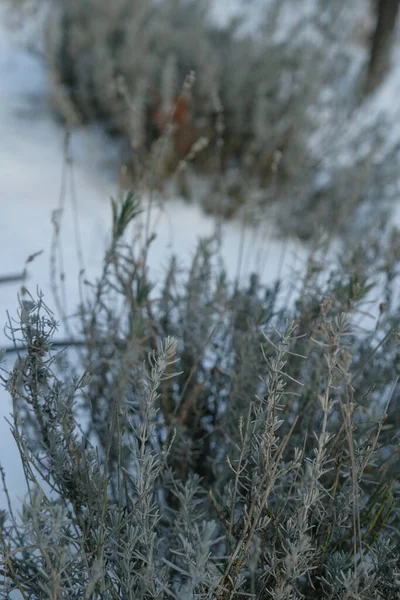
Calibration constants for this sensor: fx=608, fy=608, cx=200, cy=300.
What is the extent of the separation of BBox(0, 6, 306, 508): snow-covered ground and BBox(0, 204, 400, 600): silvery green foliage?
1.08 ft

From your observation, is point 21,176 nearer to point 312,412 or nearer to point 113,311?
point 113,311

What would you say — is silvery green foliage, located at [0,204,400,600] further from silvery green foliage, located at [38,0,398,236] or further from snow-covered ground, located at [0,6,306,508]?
silvery green foliage, located at [38,0,398,236]

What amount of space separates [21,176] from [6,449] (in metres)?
2.05

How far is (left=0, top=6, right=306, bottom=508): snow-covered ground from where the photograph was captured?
2.28 meters

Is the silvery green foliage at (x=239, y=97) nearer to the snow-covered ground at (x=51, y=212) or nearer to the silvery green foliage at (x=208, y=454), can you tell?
the snow-covered ground at (x=51, y=212)

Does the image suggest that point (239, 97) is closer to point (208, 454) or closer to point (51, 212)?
point (51, 212)

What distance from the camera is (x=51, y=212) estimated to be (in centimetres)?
280

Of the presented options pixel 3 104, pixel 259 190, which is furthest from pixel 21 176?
pixel 259 190

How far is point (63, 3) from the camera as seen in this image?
4.16m

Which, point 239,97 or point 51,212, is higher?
point 239,97

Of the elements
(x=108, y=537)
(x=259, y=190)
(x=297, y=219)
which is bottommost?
(x=108, y=537)

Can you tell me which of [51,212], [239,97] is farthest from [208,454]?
[239,97]

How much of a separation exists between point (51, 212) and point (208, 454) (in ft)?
5.47

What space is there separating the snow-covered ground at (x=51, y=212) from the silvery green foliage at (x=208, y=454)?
0.33 meters
